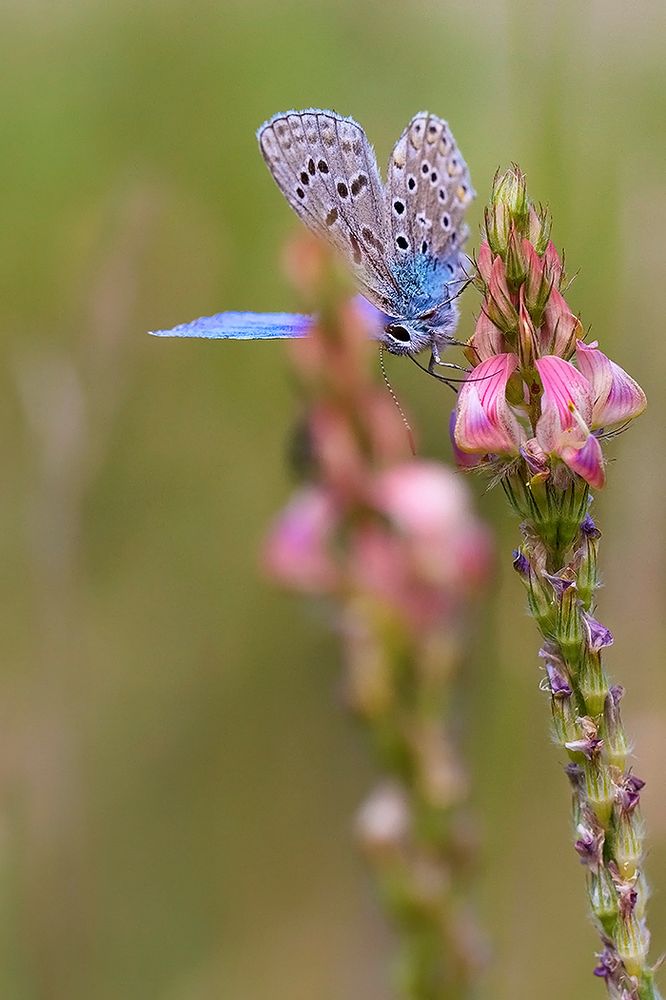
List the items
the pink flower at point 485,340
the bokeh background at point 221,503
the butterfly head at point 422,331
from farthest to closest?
the bokeh background at point 221,503
the butterfly head at point 422,331
the pink flower at point 485,340

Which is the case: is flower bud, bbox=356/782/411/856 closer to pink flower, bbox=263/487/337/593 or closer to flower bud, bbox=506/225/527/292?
pink flower, bbox=263/487/337/593

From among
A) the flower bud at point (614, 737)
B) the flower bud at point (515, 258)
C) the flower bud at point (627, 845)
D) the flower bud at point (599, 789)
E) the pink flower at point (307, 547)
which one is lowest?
the flower bud at point (627, 845)

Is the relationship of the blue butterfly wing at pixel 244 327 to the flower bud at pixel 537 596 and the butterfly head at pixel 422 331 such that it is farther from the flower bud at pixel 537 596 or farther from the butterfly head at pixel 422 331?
the flower bud at pixel 537 596

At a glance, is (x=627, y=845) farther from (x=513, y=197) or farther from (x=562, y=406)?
(x=513, y=197)

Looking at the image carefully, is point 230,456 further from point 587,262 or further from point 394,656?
point 394,656

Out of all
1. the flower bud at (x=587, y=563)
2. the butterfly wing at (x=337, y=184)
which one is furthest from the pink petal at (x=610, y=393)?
the butterfly wing at (x=337, y=184)

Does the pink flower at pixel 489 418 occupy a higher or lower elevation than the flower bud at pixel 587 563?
higher
